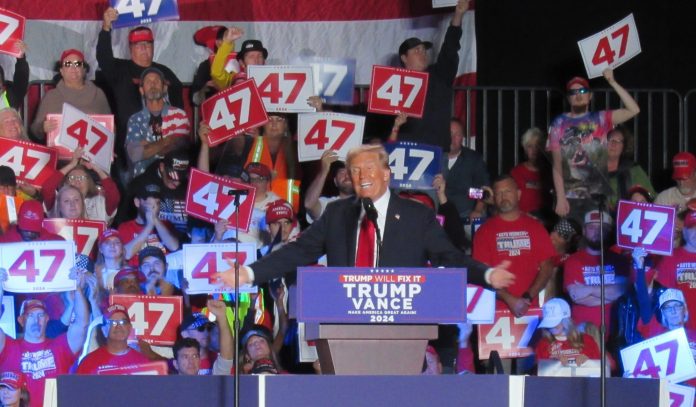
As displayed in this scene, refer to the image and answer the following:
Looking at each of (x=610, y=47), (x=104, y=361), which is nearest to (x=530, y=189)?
(x=610, y=47)

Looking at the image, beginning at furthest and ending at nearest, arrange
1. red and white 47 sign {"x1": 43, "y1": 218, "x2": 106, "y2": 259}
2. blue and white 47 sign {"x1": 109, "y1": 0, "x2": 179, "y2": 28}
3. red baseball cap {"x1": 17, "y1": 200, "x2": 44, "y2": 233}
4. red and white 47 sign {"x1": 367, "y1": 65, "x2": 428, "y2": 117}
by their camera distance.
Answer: blue and white 47 sign {"x1": 109, "y1": 0, "x2": 179, "y2": 28} → red and white 47 sign {"x1": 367, "y1": 65, "x2": 428, "y2": 117} → red and white 47 sign {"x1": 43, "y1": 218, "x2": 106, "y2": 259} → red baseball cap {"x1": 17, "y1": 200, "x2": 44, "y2": 233}

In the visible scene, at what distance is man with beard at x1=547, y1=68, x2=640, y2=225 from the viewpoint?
413 inches

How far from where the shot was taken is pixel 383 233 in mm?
6082

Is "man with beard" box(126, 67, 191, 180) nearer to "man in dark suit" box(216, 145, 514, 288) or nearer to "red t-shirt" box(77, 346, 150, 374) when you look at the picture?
"red t-shirt" box(77, 346, 150, 374)

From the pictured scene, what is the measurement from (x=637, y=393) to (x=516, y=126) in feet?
21.1

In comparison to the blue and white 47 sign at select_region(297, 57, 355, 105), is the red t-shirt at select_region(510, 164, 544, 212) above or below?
below

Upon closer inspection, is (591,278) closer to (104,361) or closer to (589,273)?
(589,273)

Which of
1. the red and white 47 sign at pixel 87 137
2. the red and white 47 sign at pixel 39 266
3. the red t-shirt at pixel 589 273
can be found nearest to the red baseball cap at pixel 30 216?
the red and white 47 sign at pixel 39 266

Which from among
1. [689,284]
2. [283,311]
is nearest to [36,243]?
[283,311]

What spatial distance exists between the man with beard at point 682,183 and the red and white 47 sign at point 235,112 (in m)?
2.93

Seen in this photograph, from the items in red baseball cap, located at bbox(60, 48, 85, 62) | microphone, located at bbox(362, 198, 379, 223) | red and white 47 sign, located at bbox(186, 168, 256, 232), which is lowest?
microphone, located at bbox(362, 198, 379, 223)

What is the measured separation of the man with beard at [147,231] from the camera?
9.90 m

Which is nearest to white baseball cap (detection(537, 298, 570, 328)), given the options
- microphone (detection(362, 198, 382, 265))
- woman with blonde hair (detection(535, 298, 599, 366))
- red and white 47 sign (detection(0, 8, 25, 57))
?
woman with blonde hair (detection(535, 298, 599, 366))

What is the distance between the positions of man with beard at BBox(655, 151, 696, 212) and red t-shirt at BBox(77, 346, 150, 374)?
398cm
